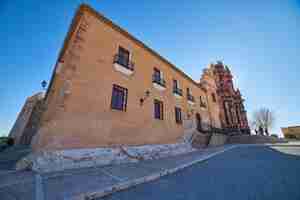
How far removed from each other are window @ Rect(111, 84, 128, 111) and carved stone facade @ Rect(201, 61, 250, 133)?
1728 cm

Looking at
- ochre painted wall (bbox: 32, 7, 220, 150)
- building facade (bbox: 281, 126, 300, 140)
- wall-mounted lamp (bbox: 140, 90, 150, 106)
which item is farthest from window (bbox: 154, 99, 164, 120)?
building facade (bbox: 281, 126, 300, 140)

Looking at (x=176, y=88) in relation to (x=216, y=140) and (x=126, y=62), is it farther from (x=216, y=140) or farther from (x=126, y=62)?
(x=216, y=140)

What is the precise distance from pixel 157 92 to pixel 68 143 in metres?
6.13

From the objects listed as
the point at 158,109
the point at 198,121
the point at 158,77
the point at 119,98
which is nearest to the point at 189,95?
the point at 198,121

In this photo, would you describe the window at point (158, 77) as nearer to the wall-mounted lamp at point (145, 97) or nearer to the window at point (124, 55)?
A: the wall-mounted lamp at point (145, 97)

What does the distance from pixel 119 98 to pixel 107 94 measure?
2.67 ft

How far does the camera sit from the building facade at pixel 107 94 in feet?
15.5

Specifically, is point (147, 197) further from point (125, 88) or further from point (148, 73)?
point (148, 73)

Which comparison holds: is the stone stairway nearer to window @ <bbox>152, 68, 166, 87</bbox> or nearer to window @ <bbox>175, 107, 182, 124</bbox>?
window @ <bbox>152, 68, 166, 87</bbox>

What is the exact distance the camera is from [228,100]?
20469mm

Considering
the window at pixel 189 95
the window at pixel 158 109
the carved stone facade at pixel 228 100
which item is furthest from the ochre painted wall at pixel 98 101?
the carved stone facade at pixel 228 100

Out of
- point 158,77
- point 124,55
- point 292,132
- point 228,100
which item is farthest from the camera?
point 228,100

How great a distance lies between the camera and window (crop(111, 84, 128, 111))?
20.6 ft

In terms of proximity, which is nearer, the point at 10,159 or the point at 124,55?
the point at 10,159
